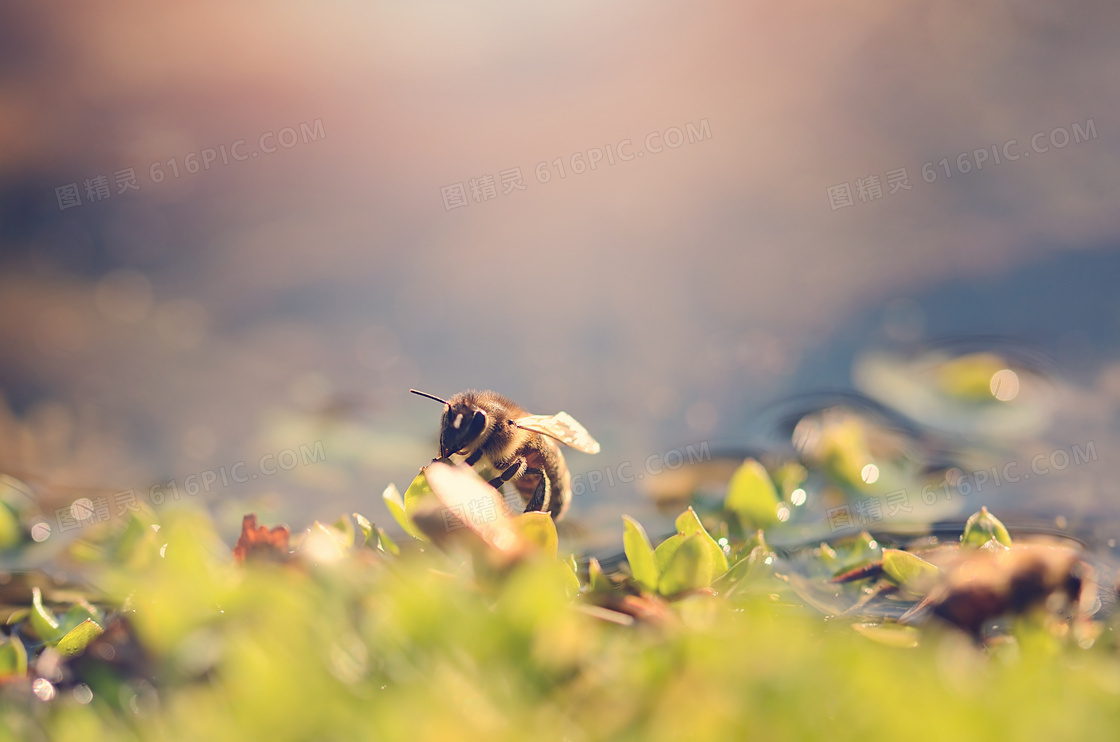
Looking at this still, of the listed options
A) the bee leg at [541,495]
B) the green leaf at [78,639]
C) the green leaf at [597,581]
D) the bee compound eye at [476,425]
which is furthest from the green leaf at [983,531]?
the green leaf at [78,639]

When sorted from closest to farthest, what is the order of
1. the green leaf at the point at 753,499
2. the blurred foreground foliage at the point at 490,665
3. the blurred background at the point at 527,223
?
1. the blurred foreground foliage at the point at 490,665
2. the green leaf at the point at 753,499
3. the blurred background at the point at 527,223

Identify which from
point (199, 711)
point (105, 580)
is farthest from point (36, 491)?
point (199, 711)

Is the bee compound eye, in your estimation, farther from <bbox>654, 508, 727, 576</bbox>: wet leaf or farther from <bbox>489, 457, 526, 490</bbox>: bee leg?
<bbox>654, 508, 727, 576</bbox>: wet leaf

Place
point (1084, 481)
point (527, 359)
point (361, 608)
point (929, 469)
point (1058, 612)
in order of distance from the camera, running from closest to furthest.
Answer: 1. point (361, 608)
2. point (1058, 612)
3. point (1084, 481)
4. point (929, 469)
5. point (527, 359)

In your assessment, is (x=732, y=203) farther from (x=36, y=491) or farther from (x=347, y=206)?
(x=36, y=491)

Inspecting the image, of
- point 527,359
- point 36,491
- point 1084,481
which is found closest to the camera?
point 1084,481

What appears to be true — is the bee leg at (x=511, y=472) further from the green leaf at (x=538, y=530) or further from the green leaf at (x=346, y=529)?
the green leaf at (x=538, y=530)

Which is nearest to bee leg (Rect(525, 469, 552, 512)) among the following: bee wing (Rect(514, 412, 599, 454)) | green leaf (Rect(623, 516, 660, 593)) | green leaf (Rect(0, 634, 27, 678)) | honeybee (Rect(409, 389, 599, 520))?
honeybee (Rect(409, 389, 599, 520))

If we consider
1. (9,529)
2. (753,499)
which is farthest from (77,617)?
(753,499)
